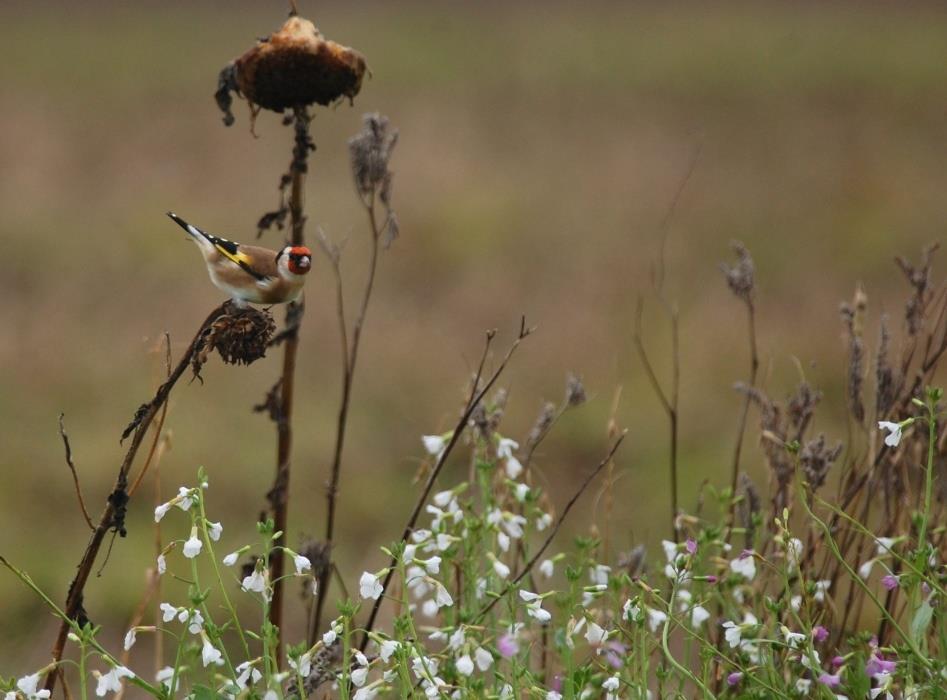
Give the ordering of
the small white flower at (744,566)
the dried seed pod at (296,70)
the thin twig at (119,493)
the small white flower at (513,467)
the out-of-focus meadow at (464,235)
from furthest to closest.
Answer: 1. the out-of-focus meadow at (464,235)
2. the small white flower at (513,467)
3. the dried seed pod at (296,70)
4. the small white flower at (744,566)
5. the thin twig at (119,493)

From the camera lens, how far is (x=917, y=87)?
37.9 ft

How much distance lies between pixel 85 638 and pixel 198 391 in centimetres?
560

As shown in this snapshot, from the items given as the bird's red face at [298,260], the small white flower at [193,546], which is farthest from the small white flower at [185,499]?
the bird's red face at [298,260]

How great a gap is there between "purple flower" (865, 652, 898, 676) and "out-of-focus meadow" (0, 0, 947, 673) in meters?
2.22

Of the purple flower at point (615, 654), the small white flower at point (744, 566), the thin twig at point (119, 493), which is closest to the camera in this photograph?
the thin twig at point (119, 493)

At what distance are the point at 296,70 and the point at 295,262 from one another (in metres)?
0.48

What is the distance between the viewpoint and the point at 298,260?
2.02 meters

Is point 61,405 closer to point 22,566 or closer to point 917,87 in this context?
point 22,566

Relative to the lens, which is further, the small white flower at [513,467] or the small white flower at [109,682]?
the small white flower at [513,467]

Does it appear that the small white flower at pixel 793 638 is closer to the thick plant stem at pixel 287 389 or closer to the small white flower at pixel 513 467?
the small white flower at pixel 513 467

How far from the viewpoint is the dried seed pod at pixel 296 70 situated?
2.30 meters

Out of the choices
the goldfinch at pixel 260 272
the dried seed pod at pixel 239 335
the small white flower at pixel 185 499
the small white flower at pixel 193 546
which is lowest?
the small white flower at pixel 193 546

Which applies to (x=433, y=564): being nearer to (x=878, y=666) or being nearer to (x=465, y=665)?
(x=465, y=665)

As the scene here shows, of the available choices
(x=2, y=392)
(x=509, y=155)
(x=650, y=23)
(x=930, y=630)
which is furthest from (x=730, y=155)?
(x=930, y=630)
